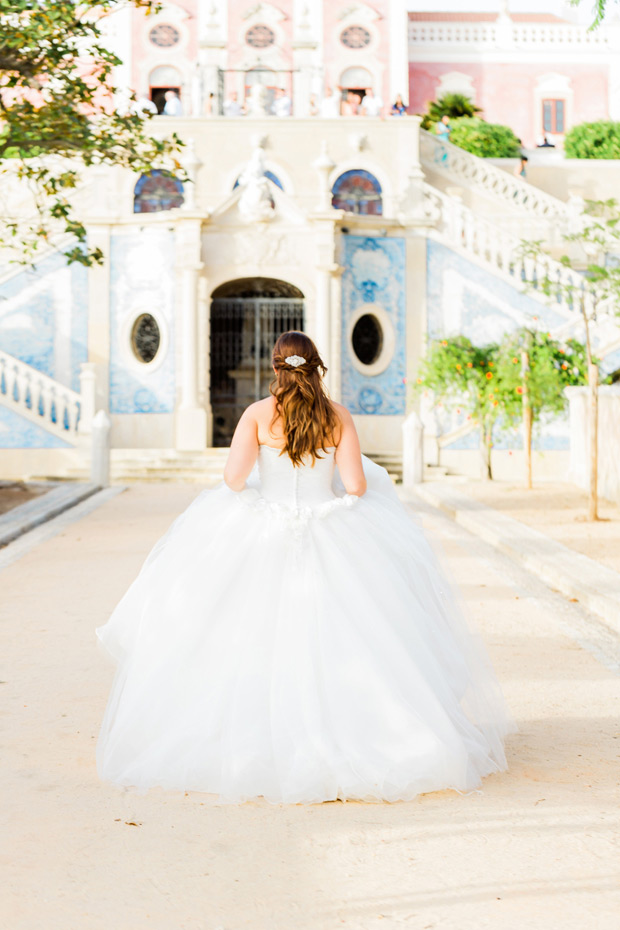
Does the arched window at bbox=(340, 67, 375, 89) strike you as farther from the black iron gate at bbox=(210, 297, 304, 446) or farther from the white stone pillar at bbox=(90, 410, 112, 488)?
the white stone pillar at bbox=(90, 410, 112, 488)

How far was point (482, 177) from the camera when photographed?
29.4 metres

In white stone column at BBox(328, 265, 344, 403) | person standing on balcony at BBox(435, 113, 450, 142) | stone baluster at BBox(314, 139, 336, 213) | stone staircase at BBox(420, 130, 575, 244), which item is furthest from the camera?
person standing on balcony at BBox(435, 113, 450, 142)

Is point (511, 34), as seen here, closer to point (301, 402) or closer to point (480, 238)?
point (480, 238)

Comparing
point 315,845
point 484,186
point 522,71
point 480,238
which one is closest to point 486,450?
point 480,238

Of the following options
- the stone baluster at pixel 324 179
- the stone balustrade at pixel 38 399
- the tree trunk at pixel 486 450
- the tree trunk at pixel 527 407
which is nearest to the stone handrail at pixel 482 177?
the stone baluster at pixel 324 179

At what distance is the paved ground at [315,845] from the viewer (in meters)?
3.25

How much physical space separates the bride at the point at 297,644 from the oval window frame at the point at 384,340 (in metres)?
19.7

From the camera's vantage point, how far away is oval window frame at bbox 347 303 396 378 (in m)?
24.6

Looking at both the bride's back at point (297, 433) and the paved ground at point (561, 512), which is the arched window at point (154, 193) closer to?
the paved ground at point (561, 512)

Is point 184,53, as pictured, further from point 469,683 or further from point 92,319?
point 469,683

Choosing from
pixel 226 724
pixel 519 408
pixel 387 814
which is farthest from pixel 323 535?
pixel 519 408

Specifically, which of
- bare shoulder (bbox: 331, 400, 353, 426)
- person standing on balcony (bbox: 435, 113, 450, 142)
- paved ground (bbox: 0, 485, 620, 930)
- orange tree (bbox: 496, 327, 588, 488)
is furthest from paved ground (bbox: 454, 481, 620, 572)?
person standing on balcony (bbox: 435, 113, 450, 142)

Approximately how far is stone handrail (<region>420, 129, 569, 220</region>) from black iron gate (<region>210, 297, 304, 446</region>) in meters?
6.07

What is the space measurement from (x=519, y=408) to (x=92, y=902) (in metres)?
17.8
